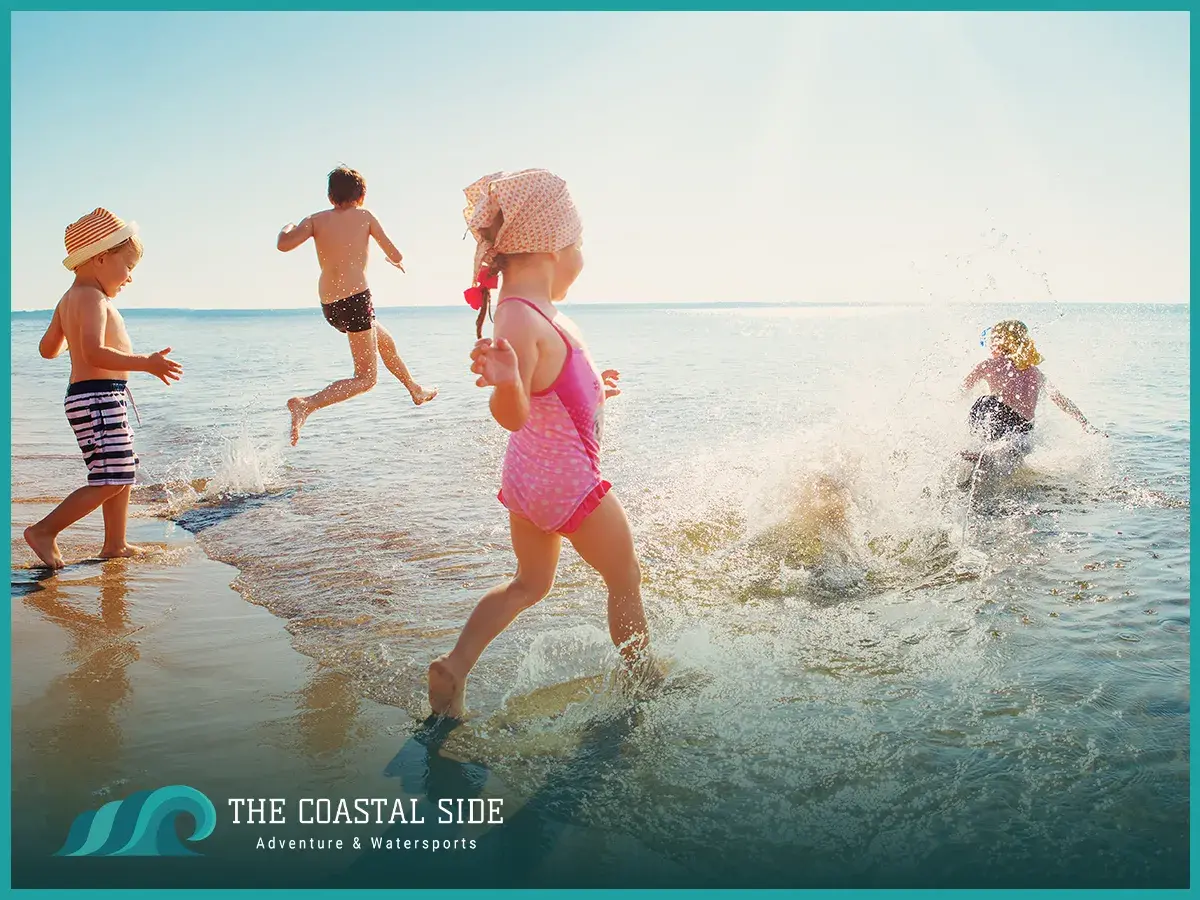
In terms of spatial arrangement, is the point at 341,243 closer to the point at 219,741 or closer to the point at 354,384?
the point at 354,384

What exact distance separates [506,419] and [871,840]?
1.62 metres

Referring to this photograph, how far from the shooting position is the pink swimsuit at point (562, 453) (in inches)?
122

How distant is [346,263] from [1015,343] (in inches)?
212

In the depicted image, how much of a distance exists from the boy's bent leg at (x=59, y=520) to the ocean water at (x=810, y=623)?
71 centimetres

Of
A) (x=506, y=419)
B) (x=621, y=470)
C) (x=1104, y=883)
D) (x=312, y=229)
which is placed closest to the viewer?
(x=1104, y=883)

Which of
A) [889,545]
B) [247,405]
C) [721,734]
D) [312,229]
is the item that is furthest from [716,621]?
[247,405]

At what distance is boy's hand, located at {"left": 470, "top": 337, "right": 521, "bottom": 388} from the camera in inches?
104

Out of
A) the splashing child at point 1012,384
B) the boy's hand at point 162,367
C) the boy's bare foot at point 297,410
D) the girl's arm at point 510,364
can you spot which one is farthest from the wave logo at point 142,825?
the splashing child at point 1012,384

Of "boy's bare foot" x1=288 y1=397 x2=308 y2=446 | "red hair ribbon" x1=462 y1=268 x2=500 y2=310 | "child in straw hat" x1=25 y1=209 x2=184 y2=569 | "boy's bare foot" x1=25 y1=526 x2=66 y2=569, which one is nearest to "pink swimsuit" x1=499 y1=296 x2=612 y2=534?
"red hair ribbon" x1=462 y1=268 x2=500 y2=310

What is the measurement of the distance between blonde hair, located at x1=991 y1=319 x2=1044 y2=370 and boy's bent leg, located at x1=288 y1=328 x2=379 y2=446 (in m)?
5.10

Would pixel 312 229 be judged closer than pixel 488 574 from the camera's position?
No

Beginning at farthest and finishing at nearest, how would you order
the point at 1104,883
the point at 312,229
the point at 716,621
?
1. the point at 312,229
2. the point at 716,621
3. the point at 1104,883

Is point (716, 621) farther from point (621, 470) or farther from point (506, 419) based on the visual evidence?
point (621, 470)

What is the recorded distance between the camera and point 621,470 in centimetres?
771
